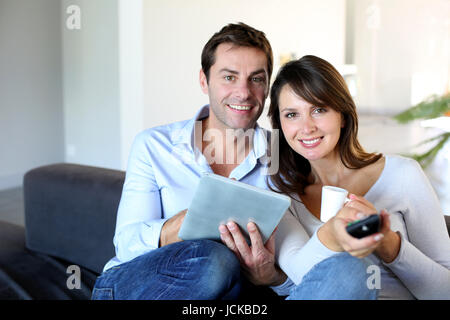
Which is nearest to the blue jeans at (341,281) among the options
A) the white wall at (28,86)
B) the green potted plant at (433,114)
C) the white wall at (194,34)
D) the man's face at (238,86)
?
the man's face at (238,86)

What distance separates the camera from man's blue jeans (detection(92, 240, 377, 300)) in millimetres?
1024

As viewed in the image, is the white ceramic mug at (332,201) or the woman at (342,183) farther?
the woman at (342,183)

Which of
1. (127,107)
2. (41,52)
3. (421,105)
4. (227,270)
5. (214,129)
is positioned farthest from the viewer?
(41,52)

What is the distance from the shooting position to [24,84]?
182 inches

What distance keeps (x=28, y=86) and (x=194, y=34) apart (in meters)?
Result: 1.91

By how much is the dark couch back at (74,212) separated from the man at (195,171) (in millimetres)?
268

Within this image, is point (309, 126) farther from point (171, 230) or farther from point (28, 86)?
point (28, 86)

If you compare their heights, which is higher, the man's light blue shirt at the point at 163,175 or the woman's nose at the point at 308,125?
the woman's nose at the point at 308,125

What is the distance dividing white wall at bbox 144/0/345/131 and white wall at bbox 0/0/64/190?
1.55 meters

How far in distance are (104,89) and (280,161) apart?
10.4 feet

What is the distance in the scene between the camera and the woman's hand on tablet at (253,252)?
1.15 metres

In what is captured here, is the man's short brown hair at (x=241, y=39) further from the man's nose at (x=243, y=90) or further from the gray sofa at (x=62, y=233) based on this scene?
the gray sofa at (x=62, y=233)

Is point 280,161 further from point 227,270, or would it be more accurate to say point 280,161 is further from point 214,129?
point 227,270

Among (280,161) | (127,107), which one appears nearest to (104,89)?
(127,107)
